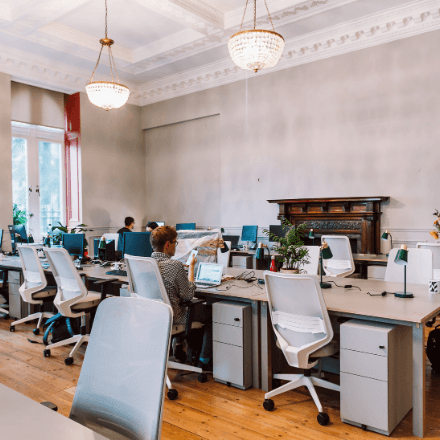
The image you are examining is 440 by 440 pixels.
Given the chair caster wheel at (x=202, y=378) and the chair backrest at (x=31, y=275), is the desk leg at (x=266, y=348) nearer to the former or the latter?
the chair caster wheel at (x=202, y=378)

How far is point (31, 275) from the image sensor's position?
455 centimetres

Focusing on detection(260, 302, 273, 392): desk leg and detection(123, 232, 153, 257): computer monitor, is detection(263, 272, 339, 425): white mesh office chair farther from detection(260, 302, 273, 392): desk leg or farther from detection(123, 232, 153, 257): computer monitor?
detection(123, 232, 153, 257): computer monitor

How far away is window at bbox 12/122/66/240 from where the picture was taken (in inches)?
340

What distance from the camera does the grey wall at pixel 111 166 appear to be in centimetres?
917

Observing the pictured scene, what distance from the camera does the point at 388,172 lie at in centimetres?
666

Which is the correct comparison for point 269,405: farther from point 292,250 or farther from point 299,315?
point 292,250

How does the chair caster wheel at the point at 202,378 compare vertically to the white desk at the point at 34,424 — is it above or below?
below

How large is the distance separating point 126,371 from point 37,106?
29.3 feet

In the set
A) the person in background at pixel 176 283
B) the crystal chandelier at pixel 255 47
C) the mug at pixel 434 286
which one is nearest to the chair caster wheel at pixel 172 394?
the person in background at pixel 176 283

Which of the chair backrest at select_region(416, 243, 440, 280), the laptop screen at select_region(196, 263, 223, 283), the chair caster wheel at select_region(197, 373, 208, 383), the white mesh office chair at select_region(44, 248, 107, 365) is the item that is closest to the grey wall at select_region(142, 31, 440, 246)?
the chair backrest at select_region(416, 243, 440, 280)

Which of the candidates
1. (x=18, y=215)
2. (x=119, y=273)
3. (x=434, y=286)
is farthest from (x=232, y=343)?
(x=18, y=215)

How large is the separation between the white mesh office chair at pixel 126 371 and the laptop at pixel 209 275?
2.27 metres

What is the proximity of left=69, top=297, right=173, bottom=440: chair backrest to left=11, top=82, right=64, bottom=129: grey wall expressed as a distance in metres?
8.41

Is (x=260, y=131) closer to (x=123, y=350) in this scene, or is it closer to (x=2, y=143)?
(x=2, y=143)
